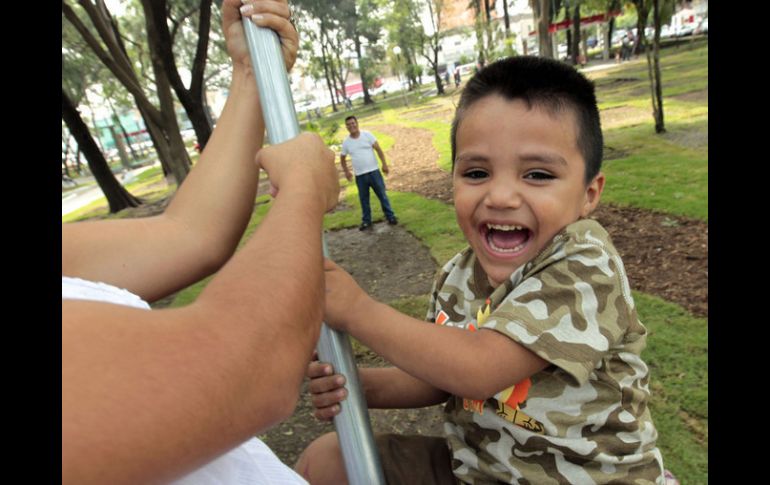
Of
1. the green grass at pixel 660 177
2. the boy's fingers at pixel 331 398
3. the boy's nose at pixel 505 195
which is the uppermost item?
the boy's nose at pixel 505 195

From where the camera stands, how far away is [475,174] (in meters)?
1.50

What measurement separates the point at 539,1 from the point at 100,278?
11.0 metres

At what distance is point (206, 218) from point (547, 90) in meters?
1.02

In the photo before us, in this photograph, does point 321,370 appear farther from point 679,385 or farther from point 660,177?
point 660,177

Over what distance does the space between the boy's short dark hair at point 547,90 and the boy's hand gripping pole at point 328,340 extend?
619mm

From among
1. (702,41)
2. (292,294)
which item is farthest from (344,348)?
(702,41)

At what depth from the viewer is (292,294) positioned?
0.79 metres

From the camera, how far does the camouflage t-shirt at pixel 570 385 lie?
4.05 ft

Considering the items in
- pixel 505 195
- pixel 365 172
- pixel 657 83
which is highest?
pixel 505 195

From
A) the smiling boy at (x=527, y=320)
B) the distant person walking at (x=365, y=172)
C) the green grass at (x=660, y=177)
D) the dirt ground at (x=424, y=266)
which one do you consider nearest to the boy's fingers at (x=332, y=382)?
the smiling boy at (x=527, y=320)

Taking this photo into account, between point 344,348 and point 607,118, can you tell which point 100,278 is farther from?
point 607,118

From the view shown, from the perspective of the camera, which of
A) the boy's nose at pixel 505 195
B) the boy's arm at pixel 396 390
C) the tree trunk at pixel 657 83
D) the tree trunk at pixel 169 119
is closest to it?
the boy's nose at pixel 505 195

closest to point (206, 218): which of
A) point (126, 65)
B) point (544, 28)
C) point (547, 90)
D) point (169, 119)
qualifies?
point (547, 90)

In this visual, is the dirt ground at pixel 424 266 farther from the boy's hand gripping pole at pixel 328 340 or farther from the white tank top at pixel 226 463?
the white tank top at pixel 226 463
